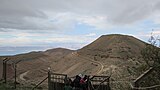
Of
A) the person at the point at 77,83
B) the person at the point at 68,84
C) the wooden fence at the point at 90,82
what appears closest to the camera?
the wooden fence at the point at 90,82

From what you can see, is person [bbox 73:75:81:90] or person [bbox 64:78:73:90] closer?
person [bbox 73:75:81:90]

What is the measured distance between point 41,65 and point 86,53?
15480 millimetres

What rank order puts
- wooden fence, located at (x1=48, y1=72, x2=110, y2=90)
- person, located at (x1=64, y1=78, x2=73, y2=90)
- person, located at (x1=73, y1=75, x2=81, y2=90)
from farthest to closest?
person, located at (x1=64, y1=78, x2=73, y2=90), person, located at (x1=73, y1=75, x2=81, y2=90), wooden fence, located at (x1=48, y1=72, x2=110, y2=90)

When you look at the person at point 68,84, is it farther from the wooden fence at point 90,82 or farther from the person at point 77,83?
the person at point 77,83

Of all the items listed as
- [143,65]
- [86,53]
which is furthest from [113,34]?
[143,65]

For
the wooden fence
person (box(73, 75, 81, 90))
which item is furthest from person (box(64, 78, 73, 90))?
person (box(73, 75, 81, 90))

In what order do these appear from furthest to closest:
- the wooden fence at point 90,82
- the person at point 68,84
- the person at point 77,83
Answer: the person at point 68,84 → the person at point 77,83 → the wooden fence at point 90,82

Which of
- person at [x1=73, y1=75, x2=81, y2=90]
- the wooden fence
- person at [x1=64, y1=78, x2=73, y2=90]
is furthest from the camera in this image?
person at [x1=64, y1=78, x2=73, y2=90]

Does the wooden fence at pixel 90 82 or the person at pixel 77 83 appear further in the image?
the person at pixel 77 83

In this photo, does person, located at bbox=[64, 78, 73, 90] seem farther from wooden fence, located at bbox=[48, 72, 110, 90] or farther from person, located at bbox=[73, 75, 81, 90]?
person, located at bbox=[73, 75, 81, 90]

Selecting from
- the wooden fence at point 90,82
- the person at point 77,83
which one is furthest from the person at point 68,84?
the person at point 77,83

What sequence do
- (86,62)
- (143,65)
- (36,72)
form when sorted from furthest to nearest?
(36,72), (86,62), (143,65)

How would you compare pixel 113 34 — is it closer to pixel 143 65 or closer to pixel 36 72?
pixel 36 72

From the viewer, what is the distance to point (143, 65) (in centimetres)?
1441
